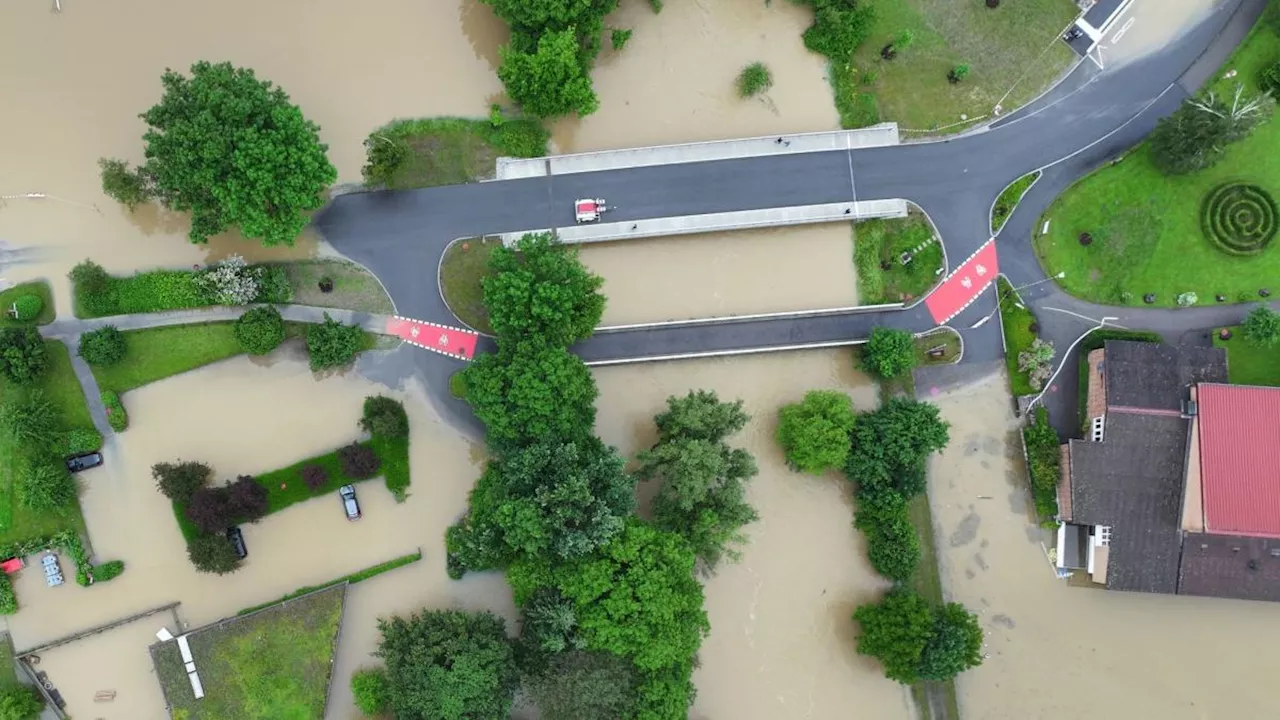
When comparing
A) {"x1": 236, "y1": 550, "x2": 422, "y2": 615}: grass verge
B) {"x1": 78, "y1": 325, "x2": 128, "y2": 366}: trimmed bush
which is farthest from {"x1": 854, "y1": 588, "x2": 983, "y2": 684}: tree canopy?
{"x1": 78, "y1": 325, "x2": 128, "y2": 366}: trimmed bush

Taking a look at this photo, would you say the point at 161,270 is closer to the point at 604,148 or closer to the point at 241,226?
the point at 241,226

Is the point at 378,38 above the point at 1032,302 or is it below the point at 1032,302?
above

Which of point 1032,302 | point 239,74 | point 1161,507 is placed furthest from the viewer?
point 1032,302

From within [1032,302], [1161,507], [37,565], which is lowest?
[1161,507]

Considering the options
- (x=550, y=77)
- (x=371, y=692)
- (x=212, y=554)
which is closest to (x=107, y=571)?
(x=212, y=554)

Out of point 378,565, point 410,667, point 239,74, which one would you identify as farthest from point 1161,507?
point 239,74

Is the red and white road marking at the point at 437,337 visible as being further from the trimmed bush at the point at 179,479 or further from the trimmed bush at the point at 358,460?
the trimmed bush at the point at 179,479

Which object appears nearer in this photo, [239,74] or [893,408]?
[239,74]
